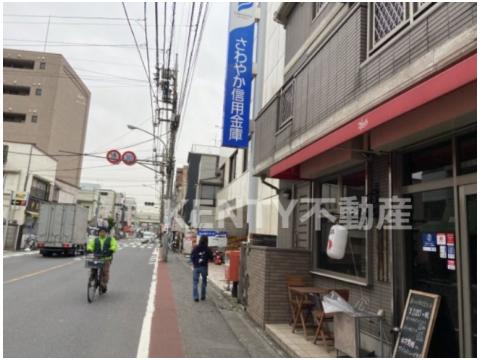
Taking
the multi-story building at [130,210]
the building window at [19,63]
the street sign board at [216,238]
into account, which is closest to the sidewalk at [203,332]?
the street sign board at [216,238]

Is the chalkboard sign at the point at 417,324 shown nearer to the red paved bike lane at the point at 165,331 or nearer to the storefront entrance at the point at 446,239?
the storefront entrance at the point at 446,239

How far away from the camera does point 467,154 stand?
448cm

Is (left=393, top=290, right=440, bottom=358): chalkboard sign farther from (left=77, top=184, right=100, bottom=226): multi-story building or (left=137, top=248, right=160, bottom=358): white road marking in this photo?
(left=77, top=184, right=100, bottom=226): multi-story building

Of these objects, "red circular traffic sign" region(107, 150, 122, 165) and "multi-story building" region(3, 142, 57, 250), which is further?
"multi-story building" region(3, 142, 57, 250)

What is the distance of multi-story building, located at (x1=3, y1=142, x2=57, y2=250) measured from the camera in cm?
3106

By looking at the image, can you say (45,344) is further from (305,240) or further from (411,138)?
(411,138)

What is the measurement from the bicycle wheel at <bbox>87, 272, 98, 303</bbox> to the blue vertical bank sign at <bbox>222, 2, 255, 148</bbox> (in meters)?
5.80

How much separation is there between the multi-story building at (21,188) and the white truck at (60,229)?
641 cm

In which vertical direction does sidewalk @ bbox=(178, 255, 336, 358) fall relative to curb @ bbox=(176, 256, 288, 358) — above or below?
above

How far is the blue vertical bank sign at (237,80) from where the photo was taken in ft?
42.0

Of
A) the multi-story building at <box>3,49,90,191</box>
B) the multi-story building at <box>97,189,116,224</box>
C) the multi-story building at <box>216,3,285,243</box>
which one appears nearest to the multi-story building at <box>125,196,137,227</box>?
the multi-story building at <box>97,189,116,224</box>

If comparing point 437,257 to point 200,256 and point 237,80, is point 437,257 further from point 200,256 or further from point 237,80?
point 237,80

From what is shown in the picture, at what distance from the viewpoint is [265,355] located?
231 inches

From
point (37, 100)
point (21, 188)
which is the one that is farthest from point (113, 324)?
point (37, 100)
